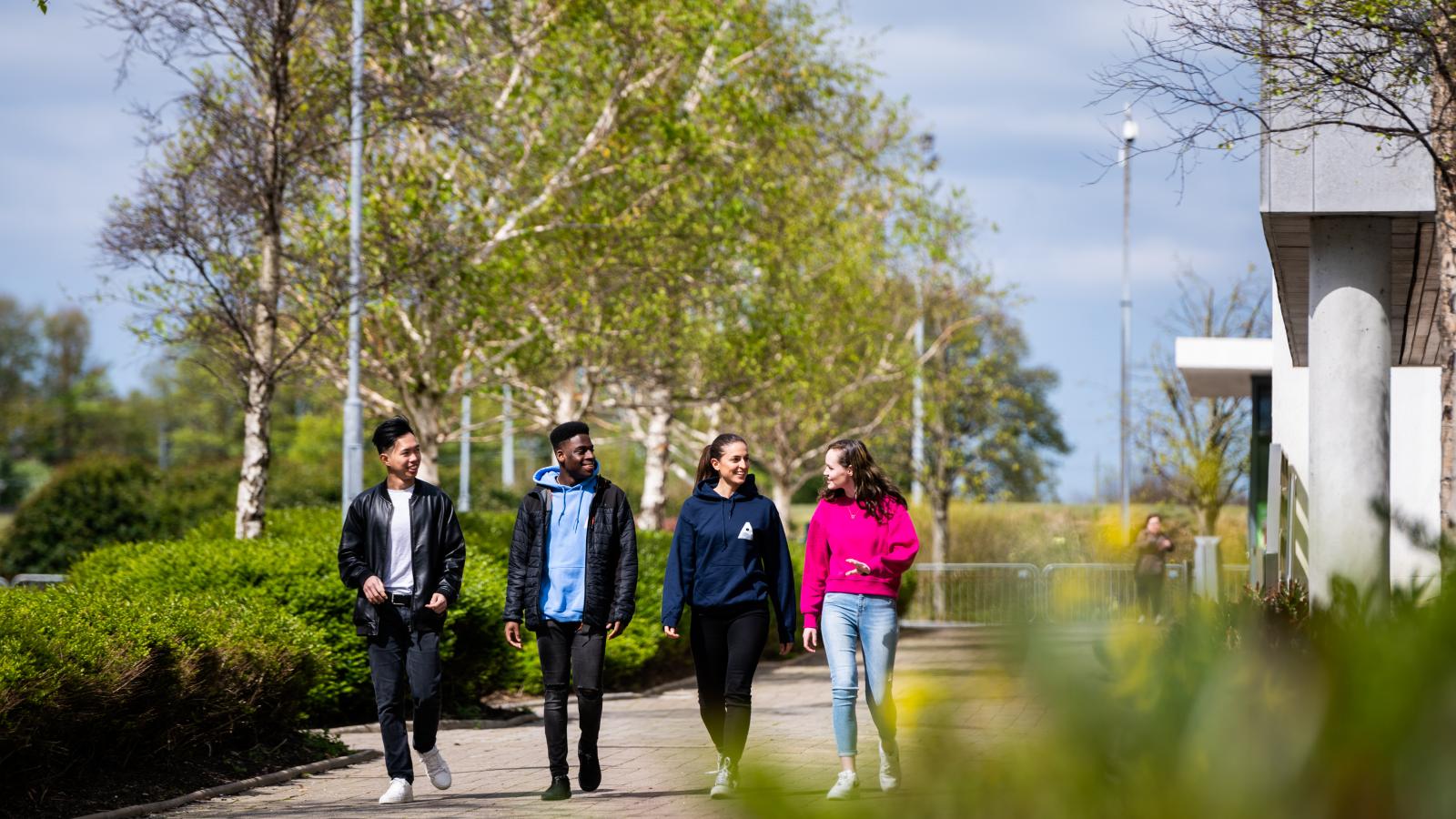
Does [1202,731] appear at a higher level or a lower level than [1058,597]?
lower

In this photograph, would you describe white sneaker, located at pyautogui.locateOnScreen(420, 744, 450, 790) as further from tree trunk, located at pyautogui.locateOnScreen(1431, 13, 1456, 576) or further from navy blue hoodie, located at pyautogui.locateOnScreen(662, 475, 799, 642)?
tree trunk, located at pyautogui.locateOnScreen(1431, 13, 1456, 576)

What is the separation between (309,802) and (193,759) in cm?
92

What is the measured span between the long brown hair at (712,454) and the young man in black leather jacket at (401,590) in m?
1.25

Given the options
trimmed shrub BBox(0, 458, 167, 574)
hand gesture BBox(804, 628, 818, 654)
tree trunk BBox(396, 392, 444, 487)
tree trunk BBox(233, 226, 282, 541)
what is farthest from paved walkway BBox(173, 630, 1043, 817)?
trimmed shrub BBox(0, 458, 167, 574)

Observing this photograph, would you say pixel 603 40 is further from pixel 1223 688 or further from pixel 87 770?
pixel 1223 688

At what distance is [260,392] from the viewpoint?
1355 cm

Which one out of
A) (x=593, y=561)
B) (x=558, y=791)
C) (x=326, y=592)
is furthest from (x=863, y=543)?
(x=326, y=592)

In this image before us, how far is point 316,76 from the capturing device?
14.7 m

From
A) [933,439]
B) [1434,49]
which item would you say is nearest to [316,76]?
[1434,49]

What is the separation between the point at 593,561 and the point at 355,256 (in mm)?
7500

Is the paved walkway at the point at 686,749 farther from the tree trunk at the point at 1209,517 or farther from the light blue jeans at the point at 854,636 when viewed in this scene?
the tree trunk at the point at 1209,517

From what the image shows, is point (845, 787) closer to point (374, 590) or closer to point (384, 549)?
point (374, 590)

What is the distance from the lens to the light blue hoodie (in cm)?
827

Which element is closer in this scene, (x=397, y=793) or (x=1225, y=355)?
(x=397, y=793)
